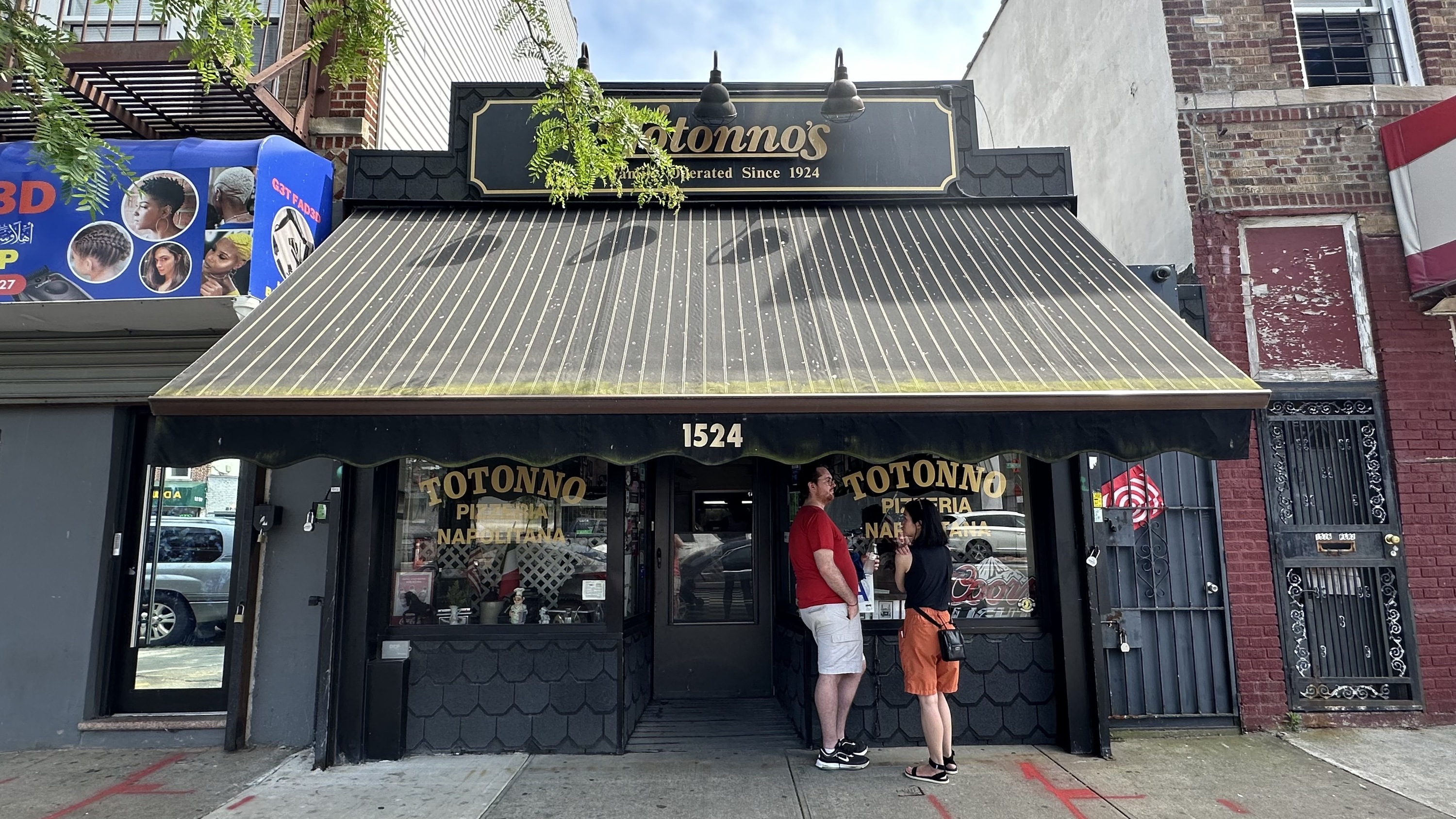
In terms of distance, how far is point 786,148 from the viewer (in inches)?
262

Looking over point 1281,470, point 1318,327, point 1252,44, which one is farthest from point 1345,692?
point 1252,44

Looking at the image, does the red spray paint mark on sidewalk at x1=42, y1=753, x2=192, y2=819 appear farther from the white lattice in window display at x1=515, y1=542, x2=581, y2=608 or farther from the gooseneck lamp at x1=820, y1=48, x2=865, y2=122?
the gooseneck lamp at x1=820, y1=48, x2=865, y2=122

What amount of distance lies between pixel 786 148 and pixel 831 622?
12.7 feet

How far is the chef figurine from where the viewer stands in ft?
18.8

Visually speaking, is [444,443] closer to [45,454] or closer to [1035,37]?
[45,454]

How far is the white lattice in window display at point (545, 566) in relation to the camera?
581 centimetres

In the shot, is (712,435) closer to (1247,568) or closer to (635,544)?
(635,544)

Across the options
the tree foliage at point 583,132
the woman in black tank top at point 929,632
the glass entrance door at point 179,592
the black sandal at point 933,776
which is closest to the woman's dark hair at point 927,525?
the woman in black tank top at point 929,632

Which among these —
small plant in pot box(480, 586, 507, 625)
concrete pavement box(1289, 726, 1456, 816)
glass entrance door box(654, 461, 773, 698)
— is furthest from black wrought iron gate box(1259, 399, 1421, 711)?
small plant in pot box(480, 586, 507, 625)

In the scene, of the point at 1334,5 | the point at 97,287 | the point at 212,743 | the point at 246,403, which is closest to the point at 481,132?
the point at 97,287

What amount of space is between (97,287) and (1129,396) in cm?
660

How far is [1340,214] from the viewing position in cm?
664

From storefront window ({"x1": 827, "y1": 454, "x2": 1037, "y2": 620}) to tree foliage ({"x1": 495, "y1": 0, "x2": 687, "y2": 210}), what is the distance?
2641 millimetres

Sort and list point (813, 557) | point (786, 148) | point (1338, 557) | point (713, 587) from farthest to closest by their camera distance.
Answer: point (713, 587), point (786, 148), point (1338, 557), point (813, 557)
